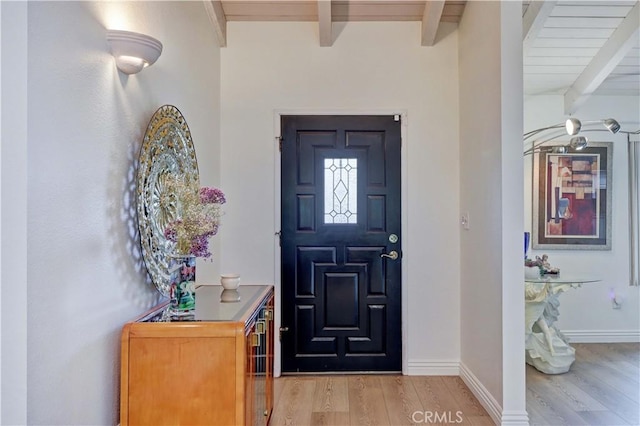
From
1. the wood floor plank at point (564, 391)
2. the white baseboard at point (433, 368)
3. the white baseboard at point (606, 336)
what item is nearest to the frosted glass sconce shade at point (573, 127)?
the wood floor plank at point (564, 391)

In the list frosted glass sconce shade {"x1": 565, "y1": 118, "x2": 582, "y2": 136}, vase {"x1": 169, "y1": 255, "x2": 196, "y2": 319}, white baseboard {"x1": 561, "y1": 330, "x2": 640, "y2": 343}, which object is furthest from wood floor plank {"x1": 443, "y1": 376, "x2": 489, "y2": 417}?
frosted glass sconce shade {"x1": 565, "y1": 118, "x2": 582, "y2": 136}

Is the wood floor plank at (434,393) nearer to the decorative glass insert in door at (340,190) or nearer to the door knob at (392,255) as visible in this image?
the door knob at (392,255)

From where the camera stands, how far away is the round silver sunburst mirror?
1.77m

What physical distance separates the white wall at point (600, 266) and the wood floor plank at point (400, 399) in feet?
6.12

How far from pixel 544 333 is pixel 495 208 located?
1.40 metres

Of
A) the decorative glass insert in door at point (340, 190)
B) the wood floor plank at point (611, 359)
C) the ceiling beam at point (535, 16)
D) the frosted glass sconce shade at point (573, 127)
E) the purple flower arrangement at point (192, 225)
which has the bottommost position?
the wood floor plank at point (611, 359)

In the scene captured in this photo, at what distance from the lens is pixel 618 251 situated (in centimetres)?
386

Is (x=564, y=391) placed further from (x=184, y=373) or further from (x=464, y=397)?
(x=184, y=373)

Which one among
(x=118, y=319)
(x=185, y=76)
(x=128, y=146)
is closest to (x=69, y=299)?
(x=118, y=319)

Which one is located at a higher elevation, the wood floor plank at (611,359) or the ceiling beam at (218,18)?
the ceiling beam at (218,18)

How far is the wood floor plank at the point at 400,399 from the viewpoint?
250cm

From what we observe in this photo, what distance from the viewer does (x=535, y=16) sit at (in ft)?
9.20

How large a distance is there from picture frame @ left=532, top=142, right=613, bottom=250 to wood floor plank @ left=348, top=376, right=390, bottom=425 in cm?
219

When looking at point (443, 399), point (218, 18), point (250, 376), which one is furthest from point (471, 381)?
point (218, 18)
